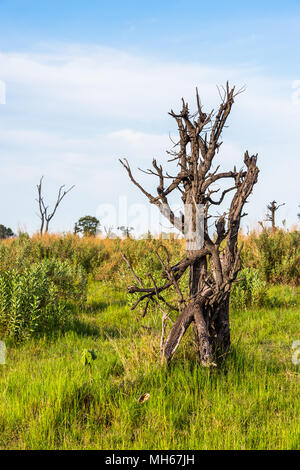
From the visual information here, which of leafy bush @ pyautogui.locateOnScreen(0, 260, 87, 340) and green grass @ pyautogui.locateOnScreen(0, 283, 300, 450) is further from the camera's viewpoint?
leafy bush @ pyautogui.locateOnScreen(0, 260, 87, 340)

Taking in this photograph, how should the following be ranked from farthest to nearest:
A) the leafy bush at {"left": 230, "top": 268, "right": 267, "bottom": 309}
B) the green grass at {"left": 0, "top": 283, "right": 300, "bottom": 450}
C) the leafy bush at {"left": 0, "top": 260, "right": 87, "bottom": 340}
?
the leafy bush at {"left": 230, "top": 268, "right": 267, "bottom": 309} → the leafy bush at {"left": 0, "top": 260, "right": 87, "bottom": 340} → the green grass at {"left": 0, "top": 283, "right": 300, "bottom": 450}

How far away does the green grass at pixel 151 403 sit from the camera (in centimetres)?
343

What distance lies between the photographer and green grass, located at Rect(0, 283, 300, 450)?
343 centimetres

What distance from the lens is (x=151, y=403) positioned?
3824 mm

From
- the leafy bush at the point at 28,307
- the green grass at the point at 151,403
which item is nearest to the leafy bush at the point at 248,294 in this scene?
the green grass at the point at 151,403

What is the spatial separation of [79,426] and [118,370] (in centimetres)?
120

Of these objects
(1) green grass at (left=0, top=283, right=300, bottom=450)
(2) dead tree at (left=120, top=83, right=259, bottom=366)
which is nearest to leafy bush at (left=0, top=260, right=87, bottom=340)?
(1) green grass at (left=0, top=283, right=300, bottom=450)

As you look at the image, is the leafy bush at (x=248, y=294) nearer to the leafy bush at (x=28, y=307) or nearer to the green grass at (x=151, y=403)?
the green grass at (x=151, y=403)

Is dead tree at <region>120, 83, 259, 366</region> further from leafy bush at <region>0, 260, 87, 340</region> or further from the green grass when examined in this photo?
leafy bush at <region>0, 260, 87, 340</region>

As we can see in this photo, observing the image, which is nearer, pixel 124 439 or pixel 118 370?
pixel 124 439
